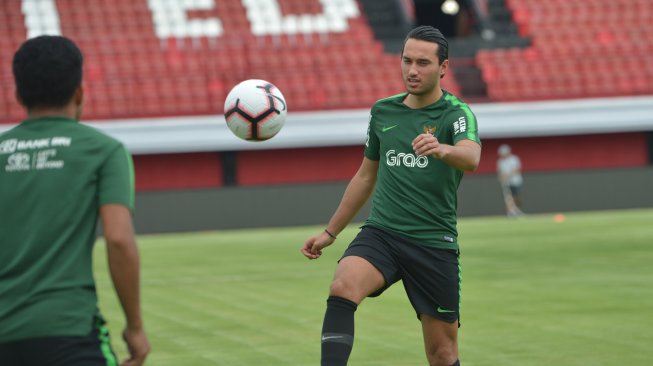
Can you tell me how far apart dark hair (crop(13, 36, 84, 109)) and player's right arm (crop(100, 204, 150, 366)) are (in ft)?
1.46

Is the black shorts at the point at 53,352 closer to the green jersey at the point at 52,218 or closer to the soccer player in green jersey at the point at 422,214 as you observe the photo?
the green jersey at the point at 52,218

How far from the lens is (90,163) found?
13.5 feet

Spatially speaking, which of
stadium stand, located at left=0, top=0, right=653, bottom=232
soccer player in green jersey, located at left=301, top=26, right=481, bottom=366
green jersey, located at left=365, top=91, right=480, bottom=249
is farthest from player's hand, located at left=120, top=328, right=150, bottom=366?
stadium stand, located at left=0, top=0, right=653, bottom=232

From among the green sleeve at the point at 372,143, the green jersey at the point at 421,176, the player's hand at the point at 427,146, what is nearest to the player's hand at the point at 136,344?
the player's hand at the point at 427,146

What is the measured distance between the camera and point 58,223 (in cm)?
408

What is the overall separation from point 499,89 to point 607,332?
2426cm

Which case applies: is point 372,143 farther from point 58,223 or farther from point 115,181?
point 58,223

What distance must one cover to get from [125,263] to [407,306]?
924cm

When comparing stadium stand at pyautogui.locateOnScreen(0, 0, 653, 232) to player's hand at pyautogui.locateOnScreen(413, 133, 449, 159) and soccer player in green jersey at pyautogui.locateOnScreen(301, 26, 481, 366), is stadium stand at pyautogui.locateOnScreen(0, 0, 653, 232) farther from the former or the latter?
player's hand at pyautogui.locateOnScreen(413, 133, 449, 159)

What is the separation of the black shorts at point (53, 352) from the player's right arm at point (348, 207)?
3.07 meters

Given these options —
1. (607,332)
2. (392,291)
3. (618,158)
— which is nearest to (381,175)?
(607,332)

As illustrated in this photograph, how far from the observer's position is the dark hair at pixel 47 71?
162 inches

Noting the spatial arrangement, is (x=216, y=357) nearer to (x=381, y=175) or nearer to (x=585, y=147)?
(x=381, y=175)

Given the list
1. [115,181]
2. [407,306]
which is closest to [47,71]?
[115,181]
